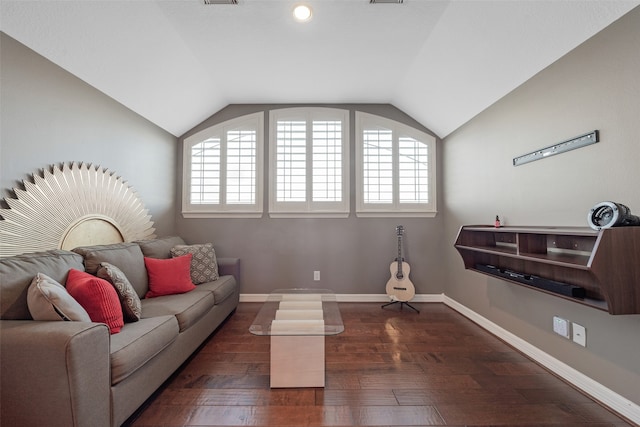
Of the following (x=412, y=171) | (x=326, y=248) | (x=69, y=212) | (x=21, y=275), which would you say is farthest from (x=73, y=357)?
(x=412, y=171)

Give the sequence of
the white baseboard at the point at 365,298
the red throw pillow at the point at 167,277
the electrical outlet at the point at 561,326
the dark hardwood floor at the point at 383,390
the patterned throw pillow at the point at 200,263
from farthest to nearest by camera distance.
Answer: the white baseboard at the point at 365,298
the patterned throw pillow at the point at 200,263
the red throw pillow at the point at 167,277
the electrical outlet at the point at 561,326
the dark hardwood floor at the point at 383,390

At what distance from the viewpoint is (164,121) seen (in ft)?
10.7

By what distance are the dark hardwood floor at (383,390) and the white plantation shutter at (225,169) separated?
1741mm

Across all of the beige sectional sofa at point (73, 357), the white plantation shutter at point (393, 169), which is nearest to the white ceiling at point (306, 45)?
the white plantation shutter at point (393, 169)

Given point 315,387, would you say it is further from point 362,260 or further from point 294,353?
point 362,260

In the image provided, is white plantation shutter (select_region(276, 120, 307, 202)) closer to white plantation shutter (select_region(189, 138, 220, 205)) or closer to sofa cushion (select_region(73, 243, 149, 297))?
white plantation shutter (select_region(189, 138, 220, 205))

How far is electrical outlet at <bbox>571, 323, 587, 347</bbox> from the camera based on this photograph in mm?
1770

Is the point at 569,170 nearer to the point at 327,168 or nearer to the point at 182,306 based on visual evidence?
the point at 327,168

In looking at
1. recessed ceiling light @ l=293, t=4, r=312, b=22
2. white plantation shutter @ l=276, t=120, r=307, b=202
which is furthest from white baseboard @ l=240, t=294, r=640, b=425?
recessed ceiling light @ l=293, t=4, r=312, b=22

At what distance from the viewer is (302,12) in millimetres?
2145

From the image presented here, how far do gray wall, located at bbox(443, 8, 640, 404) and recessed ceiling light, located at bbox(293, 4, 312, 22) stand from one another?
192 centimetres

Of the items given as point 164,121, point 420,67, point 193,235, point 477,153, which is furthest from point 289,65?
point 193,235

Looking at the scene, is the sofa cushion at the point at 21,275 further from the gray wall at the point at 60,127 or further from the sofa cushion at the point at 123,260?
the gray wall at the point at 60,127

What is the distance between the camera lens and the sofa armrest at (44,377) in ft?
3.75
